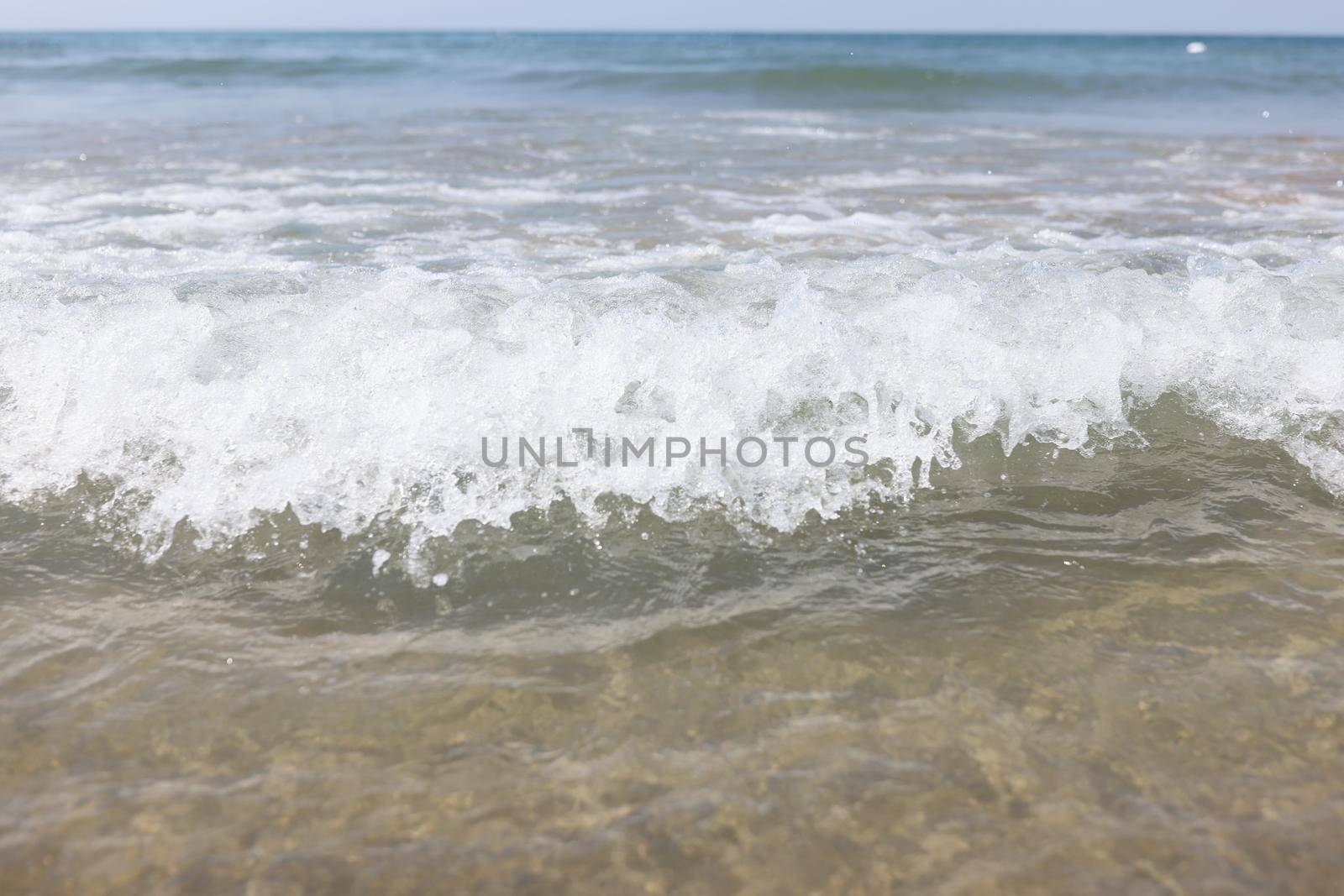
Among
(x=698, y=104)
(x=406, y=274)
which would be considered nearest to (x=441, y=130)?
(x=698, y=104)

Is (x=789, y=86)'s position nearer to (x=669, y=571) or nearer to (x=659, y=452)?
(x=659, y=452)

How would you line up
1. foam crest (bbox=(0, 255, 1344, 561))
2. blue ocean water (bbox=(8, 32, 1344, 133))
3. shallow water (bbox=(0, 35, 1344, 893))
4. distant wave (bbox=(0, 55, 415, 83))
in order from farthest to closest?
1. distant wave (bbox=(0, 55, 415, 83))
2. blue ocean water (bbox=(8, 32, 1344, 133))
3. foam crest (bbox=(0, 255, 1344, 561))
4. shallow water (bbox=(0, 35, 1344, 893))

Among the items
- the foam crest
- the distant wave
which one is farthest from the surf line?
the distant wave

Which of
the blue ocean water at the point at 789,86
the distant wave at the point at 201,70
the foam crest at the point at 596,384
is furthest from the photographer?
the distant wave at the point at 201,70

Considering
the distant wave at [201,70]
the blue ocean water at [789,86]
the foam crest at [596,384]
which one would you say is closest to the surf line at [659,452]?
the foam crest at [596,384]

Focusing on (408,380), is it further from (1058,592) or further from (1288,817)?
(1288,817)

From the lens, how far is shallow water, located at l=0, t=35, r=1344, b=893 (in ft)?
5.77

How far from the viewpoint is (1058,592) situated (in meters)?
2.50

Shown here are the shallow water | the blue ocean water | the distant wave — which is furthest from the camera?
the distant wave

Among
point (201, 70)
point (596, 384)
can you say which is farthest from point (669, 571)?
point (201, 70)

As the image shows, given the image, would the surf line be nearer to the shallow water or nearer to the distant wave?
the shallow water

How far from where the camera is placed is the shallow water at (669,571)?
1.76 m

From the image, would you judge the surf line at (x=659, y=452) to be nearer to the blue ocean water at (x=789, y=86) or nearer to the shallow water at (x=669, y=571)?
the shallow water at (x=669, y=571)

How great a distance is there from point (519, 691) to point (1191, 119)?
49.6ft
